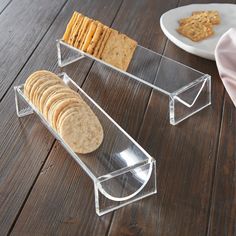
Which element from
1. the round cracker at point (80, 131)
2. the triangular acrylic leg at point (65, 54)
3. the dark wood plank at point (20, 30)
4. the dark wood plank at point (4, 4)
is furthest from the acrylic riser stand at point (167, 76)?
the dark wood plank at point (4, 4)

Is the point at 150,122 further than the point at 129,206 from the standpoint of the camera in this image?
Yes

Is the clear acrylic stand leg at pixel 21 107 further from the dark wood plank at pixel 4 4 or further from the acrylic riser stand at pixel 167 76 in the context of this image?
the dark wood plank at pixel 4 4

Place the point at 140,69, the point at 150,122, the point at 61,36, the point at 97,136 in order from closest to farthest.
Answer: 1. the point at 97,136
2. the point at 150,122
3. the point at 140,69
4. the point at 61,36

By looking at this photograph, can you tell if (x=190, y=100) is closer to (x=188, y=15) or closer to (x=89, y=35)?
(x=89, y=35)

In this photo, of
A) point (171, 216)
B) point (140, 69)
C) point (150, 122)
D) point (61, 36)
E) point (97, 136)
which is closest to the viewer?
point (171, 216)

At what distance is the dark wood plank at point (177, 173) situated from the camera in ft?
3.76

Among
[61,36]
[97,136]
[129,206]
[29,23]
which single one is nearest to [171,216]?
[129,206]

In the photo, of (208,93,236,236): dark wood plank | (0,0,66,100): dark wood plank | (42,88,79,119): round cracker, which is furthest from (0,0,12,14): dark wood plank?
(208,93,236,236): dark wood plank

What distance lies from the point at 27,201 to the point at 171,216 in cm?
29

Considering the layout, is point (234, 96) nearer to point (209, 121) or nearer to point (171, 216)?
point (209, 121)

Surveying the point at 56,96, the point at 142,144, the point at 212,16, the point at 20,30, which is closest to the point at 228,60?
the point at 212,16

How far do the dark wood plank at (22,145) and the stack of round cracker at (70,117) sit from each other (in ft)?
0.23

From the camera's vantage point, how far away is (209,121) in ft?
4.70

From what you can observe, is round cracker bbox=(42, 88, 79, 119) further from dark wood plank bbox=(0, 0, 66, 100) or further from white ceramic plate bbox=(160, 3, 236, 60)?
white ceramic plate bbox=(160, 3, 236, 60)
